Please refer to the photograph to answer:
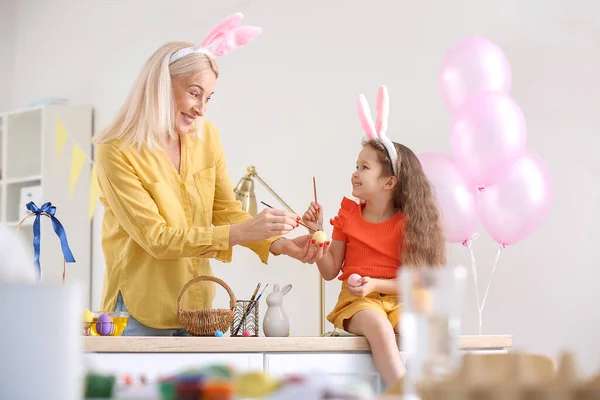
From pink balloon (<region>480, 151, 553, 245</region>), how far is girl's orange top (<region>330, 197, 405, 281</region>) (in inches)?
12.9

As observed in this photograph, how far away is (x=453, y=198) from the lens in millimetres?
2695

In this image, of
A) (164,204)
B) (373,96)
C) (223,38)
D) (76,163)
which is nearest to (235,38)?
(223,38)

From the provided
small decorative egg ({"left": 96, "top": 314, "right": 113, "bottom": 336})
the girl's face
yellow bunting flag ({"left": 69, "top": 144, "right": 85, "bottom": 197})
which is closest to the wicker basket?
small decorative egg ({"left": 96, "top": 314, "right": 113, "bottom": 336})

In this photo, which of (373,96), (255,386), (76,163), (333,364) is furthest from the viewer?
(76,163)

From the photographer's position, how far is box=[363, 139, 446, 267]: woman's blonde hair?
2.49 metres

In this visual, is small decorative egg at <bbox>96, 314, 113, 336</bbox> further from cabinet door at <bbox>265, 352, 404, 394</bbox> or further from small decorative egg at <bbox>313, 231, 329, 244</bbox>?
small decorative egg at <bbox>313, 231, 329, 244</bbox>

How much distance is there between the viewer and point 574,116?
2.98 m

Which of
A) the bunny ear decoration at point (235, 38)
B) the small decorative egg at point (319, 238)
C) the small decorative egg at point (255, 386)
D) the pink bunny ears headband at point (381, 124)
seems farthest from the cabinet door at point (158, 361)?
the small decorative egg at point (255, 386)

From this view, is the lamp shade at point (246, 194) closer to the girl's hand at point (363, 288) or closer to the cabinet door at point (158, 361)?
the girl's hand at point (363, 288)

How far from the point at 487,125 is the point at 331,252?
2.05 feet

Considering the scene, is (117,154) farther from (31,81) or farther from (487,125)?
(31,81)

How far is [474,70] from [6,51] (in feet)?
13.9

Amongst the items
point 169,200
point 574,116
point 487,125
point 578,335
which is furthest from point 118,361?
point 574,116

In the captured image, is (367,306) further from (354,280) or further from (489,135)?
(489,135)
